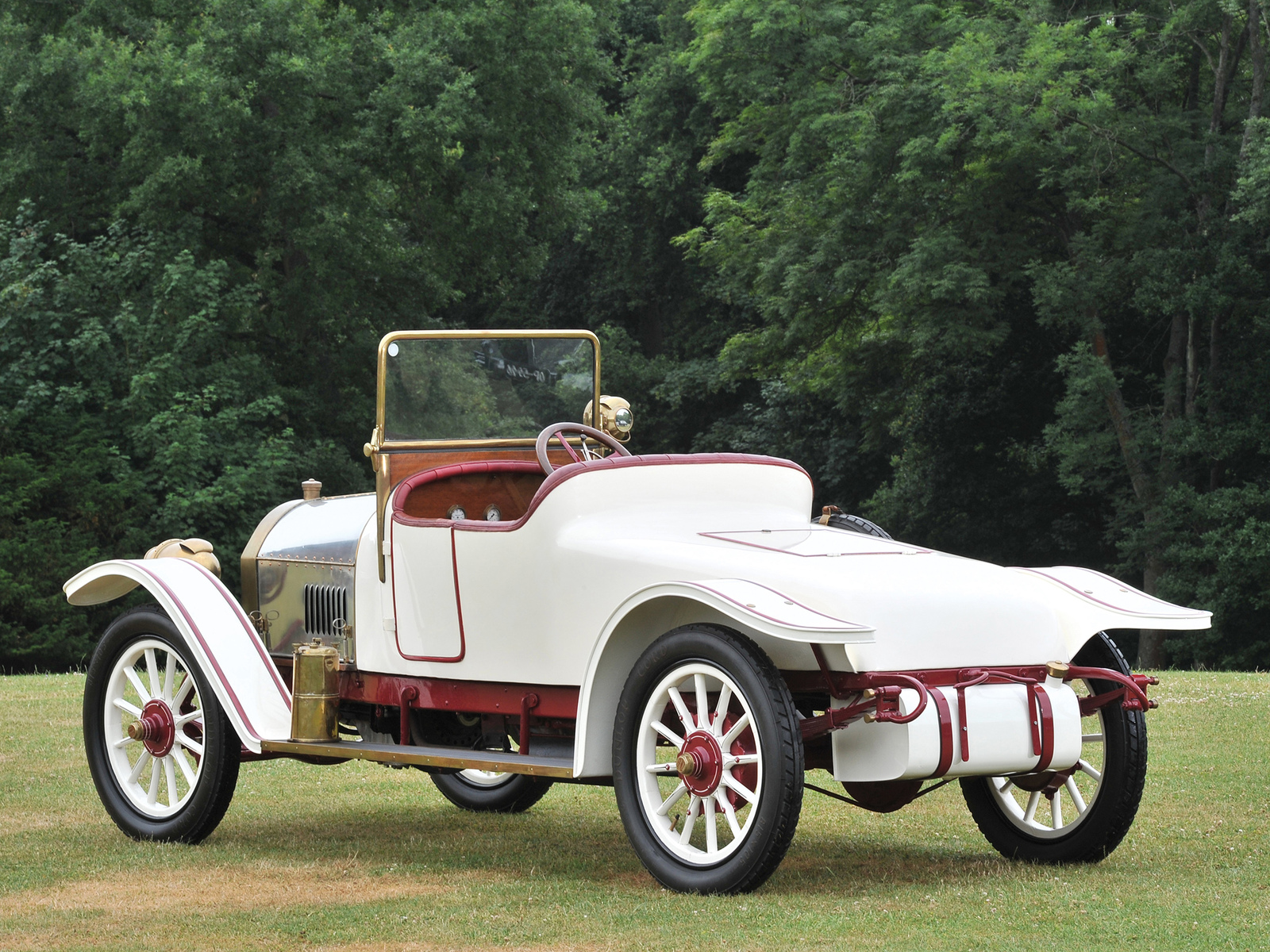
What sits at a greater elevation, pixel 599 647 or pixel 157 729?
pixel 599 647

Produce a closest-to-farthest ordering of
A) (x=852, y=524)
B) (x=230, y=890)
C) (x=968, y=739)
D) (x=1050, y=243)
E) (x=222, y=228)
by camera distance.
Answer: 1. (x=968, y=739)
2. (x=230, y=890)
3. (x=852, y=524)
4. (x=222, y=228)
5. (x=1050, y=243)

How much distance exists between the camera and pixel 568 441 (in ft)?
25.0

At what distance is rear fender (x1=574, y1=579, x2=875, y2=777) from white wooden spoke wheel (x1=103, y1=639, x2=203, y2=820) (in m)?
2.13

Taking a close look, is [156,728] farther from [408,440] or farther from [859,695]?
[859,695]

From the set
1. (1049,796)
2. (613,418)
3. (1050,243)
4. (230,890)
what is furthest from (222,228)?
(1049,796)

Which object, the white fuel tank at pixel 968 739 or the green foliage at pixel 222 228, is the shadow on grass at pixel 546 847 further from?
the green foliage at pixel 222 228

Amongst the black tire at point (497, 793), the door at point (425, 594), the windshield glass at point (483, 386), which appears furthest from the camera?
the black tire at point (497, 793)

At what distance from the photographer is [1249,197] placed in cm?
2533

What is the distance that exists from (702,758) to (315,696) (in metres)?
2.13

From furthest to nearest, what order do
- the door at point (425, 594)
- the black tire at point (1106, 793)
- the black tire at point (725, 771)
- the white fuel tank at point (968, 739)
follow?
1. the door at point (425, 594)
2. the black tire at point (1106, 793)
3. the white fuel tank at point (968, 739)
4. the black tire at point (725, 771)

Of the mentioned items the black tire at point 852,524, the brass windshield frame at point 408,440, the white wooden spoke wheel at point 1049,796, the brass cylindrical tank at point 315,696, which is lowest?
the white wooden spoke wheel at point 1049,796

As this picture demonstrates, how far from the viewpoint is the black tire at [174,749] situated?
7125 millimetres

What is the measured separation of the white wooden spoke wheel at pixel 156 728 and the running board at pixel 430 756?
54cm

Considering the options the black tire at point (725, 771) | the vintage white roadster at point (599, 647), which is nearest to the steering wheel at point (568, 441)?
the vintage white roadster at point (599, 647)
